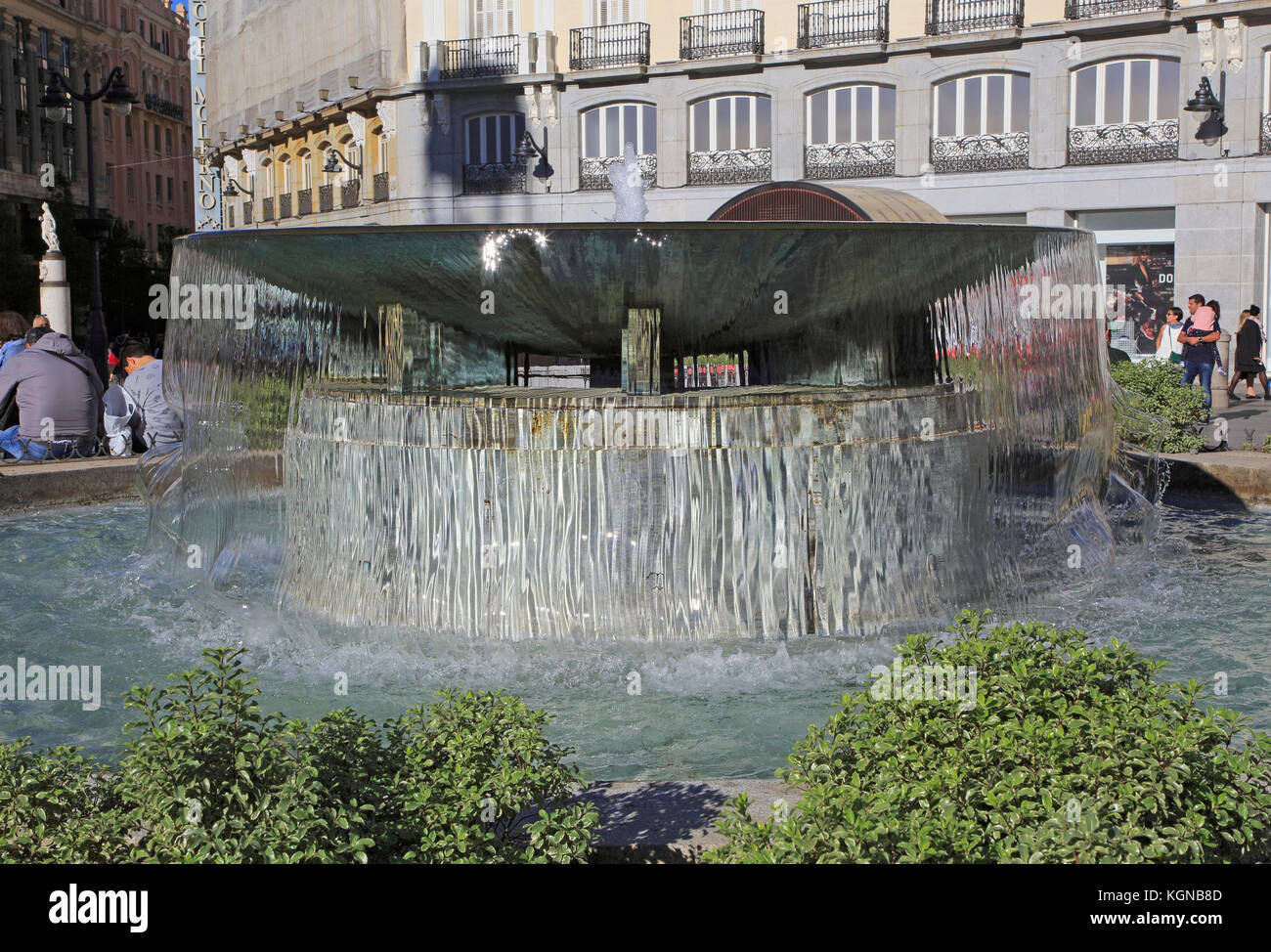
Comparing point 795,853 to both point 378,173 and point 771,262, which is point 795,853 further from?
point 378,173

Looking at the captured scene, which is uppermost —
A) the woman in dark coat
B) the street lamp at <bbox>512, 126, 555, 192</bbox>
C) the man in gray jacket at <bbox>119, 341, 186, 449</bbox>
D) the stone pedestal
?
the street lamp at <bbox>512, 126, 555, 192</bbox>

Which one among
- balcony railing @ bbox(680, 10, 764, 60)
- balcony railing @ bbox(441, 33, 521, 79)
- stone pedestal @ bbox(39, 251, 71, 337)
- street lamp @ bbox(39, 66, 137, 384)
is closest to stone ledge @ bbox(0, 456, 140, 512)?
street lamp @ bbox(39, 66, 137, 384)

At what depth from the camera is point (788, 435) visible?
5516 millimetres

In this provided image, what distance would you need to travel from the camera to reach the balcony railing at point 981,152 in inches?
1050

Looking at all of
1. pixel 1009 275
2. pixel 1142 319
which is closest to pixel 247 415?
pixel 1009 275

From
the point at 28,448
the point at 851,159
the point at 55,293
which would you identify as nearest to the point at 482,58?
the point at 851,159

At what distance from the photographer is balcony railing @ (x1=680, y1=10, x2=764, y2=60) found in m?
29.0

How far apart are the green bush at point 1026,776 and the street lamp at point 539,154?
92.4ft

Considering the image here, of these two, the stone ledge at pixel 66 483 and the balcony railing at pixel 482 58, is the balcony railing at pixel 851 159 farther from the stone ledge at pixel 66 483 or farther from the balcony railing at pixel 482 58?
the stone ledge at pixel 66 483

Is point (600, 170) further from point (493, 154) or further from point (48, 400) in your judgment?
point (48, 400)

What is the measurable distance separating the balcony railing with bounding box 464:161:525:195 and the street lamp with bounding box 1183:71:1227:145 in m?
13.9

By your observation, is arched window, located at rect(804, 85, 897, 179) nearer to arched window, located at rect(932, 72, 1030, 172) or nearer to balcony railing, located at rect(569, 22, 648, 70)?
arched window, located at rect(932, 72, 1030, 172)

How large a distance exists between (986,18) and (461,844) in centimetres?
2694

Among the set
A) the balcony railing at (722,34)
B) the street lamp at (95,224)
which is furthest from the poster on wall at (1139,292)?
the street lamp at (95,224)
